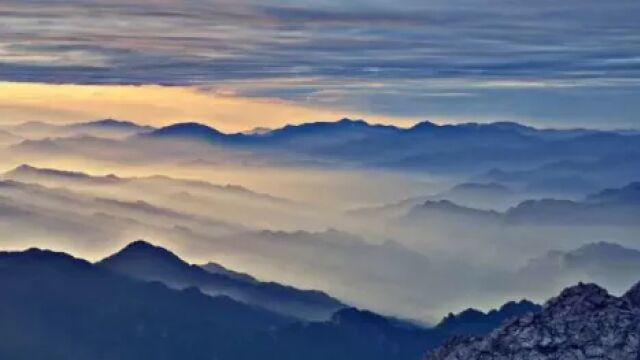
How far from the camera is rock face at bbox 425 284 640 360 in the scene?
3547 cm

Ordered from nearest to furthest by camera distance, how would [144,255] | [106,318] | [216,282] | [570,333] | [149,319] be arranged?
[570,333] → [216,282] → [149,319] → [106,318] → [144,255]

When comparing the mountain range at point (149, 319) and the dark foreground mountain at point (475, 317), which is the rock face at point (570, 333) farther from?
the mountain range at point (149, 319)

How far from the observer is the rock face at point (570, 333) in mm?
35469

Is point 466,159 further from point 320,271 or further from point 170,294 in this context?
point 170,294

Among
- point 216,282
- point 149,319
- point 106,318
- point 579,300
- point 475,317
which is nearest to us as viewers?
point 579,300

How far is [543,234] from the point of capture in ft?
306

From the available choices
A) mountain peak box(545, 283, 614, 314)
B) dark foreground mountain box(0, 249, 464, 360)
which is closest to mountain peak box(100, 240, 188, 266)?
dark foreground mountain box(0, 249, 464, 360)

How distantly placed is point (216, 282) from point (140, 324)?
27.4ft

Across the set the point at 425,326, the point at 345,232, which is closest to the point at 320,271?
the point at 345,232

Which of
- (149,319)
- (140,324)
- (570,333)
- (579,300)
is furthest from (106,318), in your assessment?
(570,333)

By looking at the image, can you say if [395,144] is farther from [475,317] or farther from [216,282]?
[475,317]

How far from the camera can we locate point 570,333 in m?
35.9

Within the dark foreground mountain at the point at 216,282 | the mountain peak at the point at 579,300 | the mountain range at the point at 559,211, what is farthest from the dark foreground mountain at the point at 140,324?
the mountain peak at the point at 579,300

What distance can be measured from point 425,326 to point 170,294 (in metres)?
23.0
